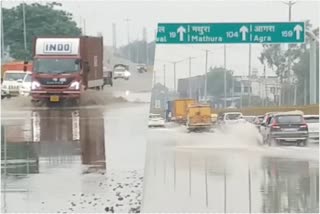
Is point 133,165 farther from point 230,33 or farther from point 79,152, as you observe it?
point 230,33

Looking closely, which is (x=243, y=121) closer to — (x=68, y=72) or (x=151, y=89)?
(x=151, y=89)

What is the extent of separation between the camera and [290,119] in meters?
11.0

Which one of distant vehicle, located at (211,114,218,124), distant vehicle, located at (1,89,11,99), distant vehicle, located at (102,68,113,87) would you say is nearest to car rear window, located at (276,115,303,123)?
distant vehicle, located at (211,114,218,124)

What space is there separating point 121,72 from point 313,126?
3.14m

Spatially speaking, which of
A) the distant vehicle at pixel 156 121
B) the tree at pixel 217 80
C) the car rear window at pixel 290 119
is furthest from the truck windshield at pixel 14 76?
the car rear window at pixel 290 119

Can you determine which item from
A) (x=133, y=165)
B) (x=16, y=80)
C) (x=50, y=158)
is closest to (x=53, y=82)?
(x=16, y=80)

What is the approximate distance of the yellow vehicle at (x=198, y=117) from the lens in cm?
1111

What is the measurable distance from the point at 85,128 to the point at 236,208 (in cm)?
394

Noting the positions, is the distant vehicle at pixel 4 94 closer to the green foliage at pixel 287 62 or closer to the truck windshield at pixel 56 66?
the truck windshield at pixel 56 66

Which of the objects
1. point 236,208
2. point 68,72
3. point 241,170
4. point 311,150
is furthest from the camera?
point 68,72

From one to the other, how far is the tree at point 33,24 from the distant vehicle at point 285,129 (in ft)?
10.4

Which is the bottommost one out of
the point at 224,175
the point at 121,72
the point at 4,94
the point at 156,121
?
the point at 224,175

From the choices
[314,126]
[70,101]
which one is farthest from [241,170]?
[70,101]

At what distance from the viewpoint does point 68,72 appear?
498 inches
